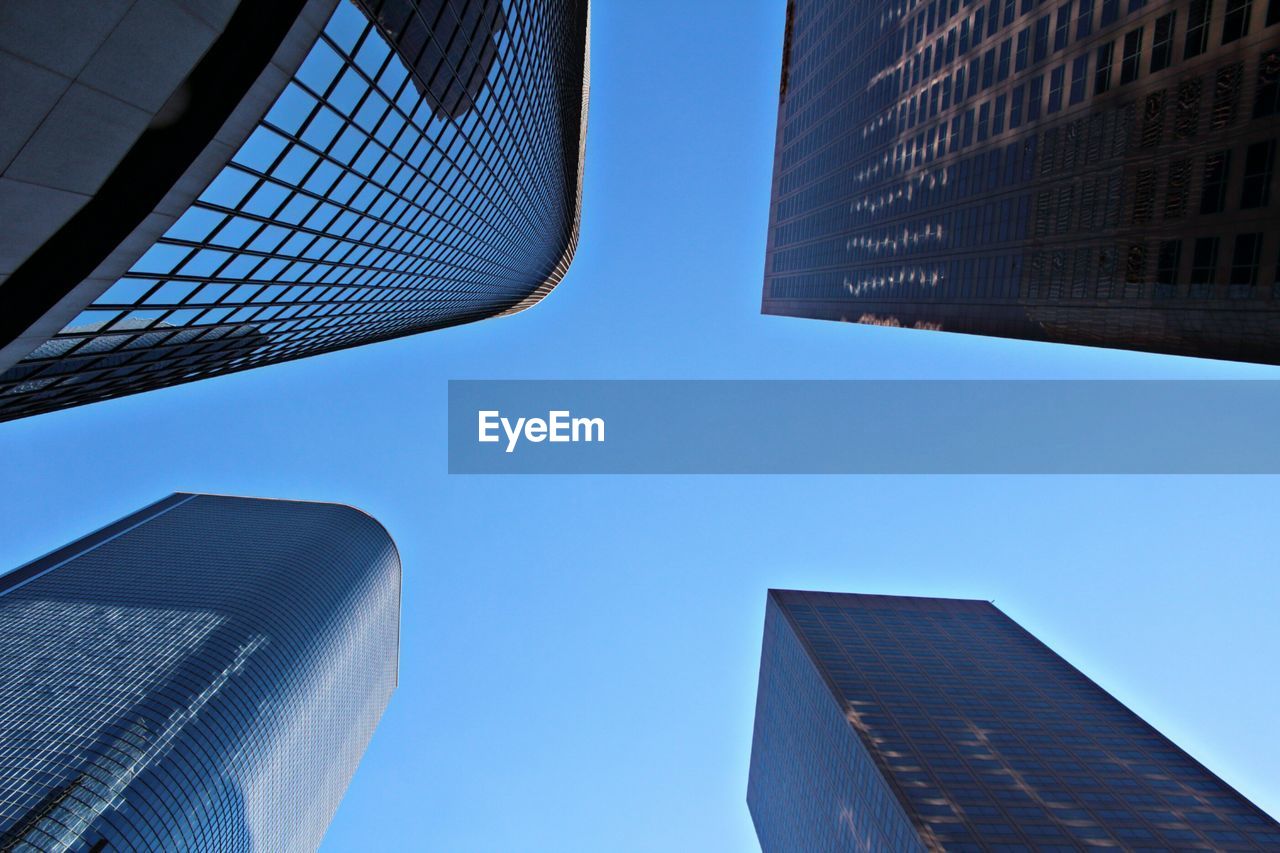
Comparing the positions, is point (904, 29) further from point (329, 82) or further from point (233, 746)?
point (233, 746)

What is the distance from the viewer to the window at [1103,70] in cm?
4778

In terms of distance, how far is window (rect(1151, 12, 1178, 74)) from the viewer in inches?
1657

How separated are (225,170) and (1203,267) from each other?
4702 cm

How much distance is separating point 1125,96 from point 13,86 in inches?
2216

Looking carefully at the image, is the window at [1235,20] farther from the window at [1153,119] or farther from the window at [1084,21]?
the window at [1084,21]

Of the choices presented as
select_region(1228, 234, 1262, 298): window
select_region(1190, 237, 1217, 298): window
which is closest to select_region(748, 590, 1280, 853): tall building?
select_region(1190, 237, 1217, 298): window

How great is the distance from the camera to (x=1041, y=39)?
56.1 metres

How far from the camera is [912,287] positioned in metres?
78.9

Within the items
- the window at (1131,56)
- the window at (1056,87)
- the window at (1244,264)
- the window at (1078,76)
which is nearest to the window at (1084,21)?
the window at (1078,76)

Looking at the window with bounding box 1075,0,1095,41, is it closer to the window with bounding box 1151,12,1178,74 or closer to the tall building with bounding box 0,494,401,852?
the window with bounding box 1151,12,1178,74

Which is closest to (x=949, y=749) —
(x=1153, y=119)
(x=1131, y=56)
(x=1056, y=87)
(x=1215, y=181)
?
(x=1056, y=87)

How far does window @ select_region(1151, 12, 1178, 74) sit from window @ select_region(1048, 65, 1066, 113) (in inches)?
374

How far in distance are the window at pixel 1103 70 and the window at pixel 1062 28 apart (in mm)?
4779

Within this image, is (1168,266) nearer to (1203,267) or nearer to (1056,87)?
(1203,267)
